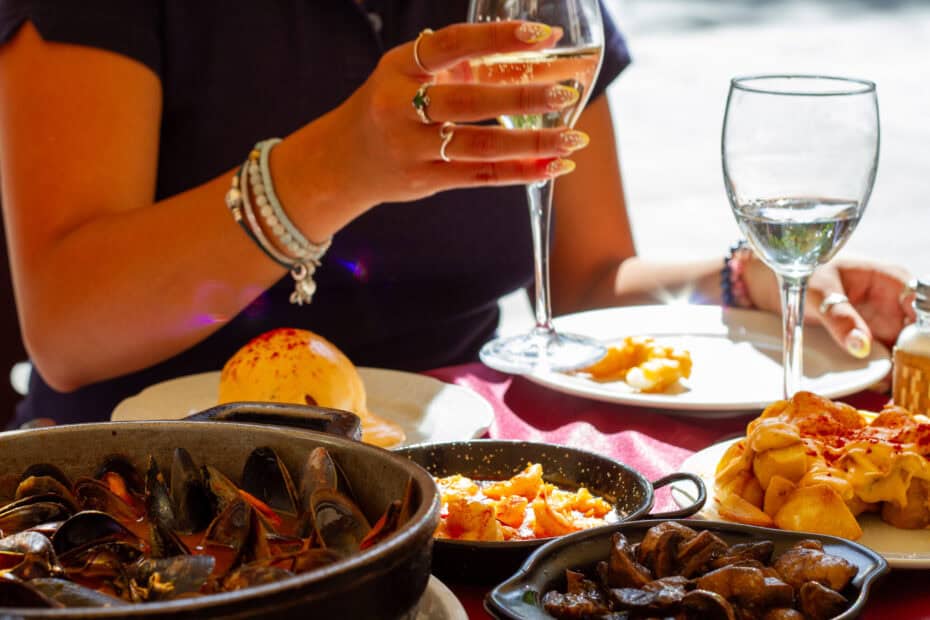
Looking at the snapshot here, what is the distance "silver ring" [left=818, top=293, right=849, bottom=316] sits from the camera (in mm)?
1312

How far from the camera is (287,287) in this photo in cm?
164

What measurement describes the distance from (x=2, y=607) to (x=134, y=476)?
0.19 m

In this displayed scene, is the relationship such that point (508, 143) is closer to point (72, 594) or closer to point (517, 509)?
point (517, 509)

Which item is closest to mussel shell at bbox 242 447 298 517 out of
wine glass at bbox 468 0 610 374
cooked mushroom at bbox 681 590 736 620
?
cooked mushroom at bbox 681 590 736 620

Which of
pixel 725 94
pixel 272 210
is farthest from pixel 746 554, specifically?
pixel 725 94

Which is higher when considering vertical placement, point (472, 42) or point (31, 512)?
point (472, 42)

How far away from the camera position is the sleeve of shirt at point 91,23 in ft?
4.75

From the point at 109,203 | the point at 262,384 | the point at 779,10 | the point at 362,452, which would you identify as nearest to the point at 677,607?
the point at 362,452

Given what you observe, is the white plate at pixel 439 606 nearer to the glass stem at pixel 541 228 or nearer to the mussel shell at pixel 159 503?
the mussel shell at pixel 159 503

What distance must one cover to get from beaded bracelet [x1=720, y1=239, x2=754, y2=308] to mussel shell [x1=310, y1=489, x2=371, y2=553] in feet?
3.46

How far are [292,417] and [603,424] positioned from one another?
0.56m

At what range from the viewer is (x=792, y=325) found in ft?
3.36

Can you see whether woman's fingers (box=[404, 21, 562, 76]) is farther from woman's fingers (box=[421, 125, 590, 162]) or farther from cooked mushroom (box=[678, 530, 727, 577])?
cooked mushroom (box=[678, 530, 727, 577])

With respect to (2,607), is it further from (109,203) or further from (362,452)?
(109,203)
